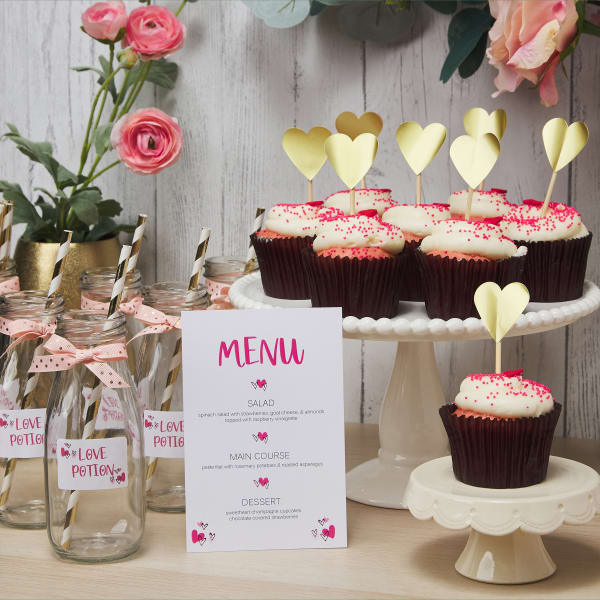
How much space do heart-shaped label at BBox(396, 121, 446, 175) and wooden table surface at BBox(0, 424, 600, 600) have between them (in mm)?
504

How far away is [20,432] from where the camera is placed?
52.6 inches

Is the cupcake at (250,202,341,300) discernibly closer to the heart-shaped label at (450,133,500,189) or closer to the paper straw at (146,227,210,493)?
the paper straw at (146,227,210,493)

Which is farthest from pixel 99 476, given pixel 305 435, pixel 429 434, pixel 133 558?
pixel 429 434

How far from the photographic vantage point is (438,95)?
1665mm

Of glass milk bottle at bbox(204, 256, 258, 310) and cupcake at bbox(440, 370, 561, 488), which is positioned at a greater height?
glass milk bottle at bbox(204, 256, 258, 310)

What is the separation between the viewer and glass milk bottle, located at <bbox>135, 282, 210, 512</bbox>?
1331mm

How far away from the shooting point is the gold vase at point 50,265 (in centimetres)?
168

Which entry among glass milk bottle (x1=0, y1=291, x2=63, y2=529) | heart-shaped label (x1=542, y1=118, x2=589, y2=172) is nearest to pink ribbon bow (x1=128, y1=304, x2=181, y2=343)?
glass milk bottle (x1=0, y1=291, x2=63, y2=529)

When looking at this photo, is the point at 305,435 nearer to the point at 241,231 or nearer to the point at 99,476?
the point at 99,476

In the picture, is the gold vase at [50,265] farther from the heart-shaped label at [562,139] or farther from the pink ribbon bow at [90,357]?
the heart-shaped label at [562,139]

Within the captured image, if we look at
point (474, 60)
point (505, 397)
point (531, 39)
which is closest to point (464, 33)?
point (474, 60)

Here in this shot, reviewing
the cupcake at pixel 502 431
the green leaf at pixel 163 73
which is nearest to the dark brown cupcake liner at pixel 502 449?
the cupcake at pixel 502 431

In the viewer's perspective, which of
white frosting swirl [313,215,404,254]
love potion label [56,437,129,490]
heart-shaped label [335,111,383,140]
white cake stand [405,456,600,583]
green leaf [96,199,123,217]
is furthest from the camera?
green leaf [96,199,123,217]

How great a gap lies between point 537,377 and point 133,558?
32.3 inches
